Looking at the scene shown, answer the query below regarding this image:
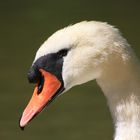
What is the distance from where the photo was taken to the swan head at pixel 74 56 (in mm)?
2506

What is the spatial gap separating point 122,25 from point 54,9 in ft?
4.72

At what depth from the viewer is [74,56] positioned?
255cm

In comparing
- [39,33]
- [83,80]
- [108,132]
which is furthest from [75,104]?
[83,80]

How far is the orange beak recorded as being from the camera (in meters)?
2.56

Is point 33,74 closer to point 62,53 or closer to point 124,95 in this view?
point 62,53

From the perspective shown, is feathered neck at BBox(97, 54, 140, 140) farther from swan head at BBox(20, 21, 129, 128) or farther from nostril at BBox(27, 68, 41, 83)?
nostril at BBox(27, 68, 41, 83)

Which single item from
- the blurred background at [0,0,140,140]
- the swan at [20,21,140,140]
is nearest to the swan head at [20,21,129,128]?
the swan at [20,21,140,140]

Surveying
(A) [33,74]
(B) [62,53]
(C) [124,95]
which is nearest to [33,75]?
(A) [33,74]

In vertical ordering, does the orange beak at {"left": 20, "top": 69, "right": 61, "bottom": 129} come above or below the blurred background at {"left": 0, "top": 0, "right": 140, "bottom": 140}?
above

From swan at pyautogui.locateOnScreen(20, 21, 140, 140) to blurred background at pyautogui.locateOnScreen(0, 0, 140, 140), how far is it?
2.44 metres

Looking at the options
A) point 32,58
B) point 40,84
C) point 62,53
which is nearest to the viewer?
point 62,53

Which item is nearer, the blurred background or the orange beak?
the orange beak

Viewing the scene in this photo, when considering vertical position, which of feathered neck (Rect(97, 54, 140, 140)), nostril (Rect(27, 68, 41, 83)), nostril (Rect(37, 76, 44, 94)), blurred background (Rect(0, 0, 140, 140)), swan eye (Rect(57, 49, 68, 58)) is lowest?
blurred background (Rect(0, 0, 140, 140))

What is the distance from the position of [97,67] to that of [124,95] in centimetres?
15
